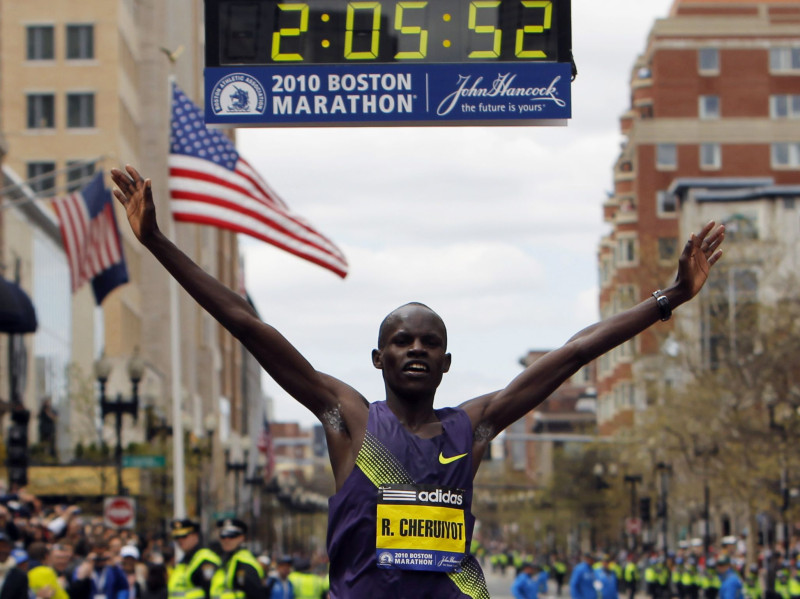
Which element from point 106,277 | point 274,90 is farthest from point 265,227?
point 106,277

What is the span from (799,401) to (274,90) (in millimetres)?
42406

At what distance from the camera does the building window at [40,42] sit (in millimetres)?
72312

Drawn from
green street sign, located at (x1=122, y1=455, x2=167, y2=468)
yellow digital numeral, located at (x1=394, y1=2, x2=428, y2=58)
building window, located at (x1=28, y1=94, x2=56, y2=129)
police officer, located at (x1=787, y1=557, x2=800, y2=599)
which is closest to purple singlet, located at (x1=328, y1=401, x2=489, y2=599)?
yellow digital numeral, located at (x1=394, y1=2, x2=428, y2=58)

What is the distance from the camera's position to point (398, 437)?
5.93 metres

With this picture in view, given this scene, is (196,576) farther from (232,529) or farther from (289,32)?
(289,32)

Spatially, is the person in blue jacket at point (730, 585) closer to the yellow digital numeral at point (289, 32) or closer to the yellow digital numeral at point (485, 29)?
the yellow digital numeral at point (485, 29)

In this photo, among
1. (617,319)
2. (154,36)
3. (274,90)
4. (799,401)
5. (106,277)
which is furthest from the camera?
(154,36)

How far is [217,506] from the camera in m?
84.6

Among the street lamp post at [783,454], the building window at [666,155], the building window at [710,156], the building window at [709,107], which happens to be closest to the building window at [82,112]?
the street lamp post at [783,454]

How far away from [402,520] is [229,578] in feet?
33.3

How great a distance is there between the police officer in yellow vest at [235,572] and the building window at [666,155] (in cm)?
9195

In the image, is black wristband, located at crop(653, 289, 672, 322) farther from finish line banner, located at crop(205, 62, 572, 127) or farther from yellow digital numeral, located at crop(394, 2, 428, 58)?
yellow digital numeral, located at crop(394, 2, 428, 58)

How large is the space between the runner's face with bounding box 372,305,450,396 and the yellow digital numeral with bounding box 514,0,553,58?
2.92 m

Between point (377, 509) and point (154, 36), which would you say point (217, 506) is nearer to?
point (154, 36)
